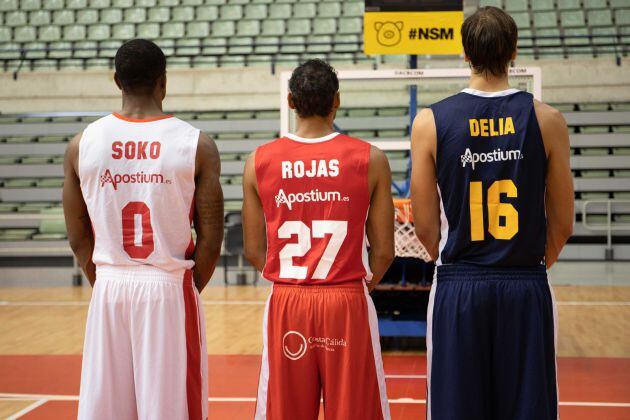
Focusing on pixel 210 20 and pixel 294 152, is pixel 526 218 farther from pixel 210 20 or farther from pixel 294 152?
pixel 210 20

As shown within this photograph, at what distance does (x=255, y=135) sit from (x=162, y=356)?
12.7m

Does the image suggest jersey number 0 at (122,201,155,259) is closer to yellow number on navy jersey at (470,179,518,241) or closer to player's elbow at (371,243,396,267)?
player's elbow at (371,243,396,267)

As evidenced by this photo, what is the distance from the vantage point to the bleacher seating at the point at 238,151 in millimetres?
13711

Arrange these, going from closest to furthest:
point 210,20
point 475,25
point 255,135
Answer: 1. point 475,25
2. point 255,135
3. point 210,20

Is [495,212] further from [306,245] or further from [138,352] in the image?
[138,352]

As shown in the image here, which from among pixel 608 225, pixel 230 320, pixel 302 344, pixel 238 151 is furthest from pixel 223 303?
pixel 302 344

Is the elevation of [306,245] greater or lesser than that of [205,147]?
lesser

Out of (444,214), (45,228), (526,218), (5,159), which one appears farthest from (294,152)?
(5,159)

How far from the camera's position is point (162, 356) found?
267cm

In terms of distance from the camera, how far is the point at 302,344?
105 inches

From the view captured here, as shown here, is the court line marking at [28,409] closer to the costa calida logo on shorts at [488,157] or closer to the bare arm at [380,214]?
the bare arm at [380,214]

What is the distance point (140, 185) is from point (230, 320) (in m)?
6.13

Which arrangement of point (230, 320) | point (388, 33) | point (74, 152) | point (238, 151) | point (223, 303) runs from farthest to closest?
point (238, 151) < point (223, 303) < point (230, 320) < point (388, 33) < point (74, 152)

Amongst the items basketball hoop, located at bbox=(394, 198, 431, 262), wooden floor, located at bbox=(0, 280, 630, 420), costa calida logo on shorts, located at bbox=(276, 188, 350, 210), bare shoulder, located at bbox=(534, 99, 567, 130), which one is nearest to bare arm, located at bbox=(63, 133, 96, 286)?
costa calida logo on shorts, located at bbox=(276, 188, 350, 210)
